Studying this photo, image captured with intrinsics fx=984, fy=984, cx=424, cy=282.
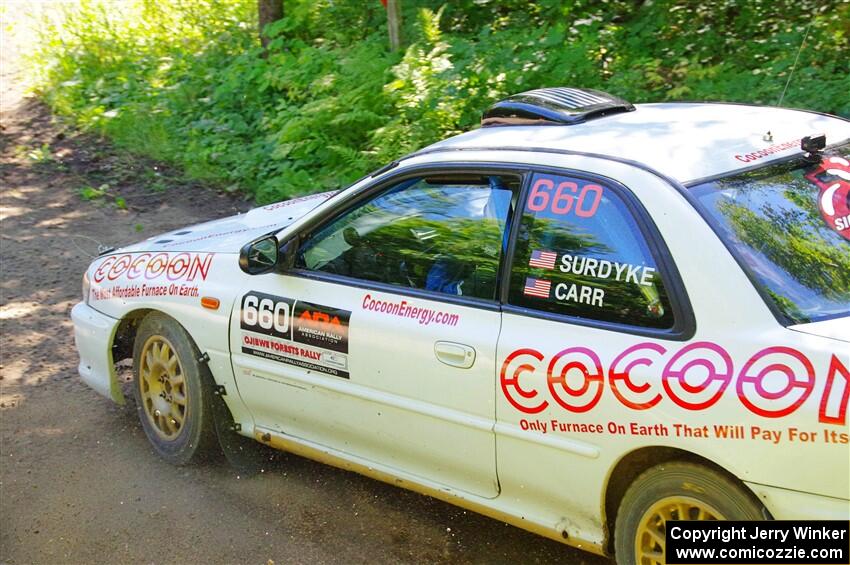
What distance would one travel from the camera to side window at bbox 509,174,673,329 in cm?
332

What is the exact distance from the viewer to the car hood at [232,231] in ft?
16.0

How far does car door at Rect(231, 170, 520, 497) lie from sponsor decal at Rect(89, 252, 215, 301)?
1.29 ft

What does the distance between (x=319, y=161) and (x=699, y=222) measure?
249 inches

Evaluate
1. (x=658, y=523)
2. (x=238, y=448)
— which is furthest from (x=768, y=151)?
(x=238, y=448)

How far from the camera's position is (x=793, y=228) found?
3395 mm

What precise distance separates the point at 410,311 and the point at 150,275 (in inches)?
69.0

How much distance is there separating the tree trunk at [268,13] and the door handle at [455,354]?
26.8ft

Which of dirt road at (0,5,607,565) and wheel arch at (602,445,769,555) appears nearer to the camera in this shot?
wheel arch at (602,445,769,555)

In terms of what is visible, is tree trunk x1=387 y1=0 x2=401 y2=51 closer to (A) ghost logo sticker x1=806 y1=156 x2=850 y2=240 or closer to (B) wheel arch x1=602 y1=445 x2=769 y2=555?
(A) ghost logo sticker x1=806 y1=156 x2=850 y2=240

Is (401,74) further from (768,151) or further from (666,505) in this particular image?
(666,505)

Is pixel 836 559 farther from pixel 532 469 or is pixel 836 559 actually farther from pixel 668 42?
pixel 668 42

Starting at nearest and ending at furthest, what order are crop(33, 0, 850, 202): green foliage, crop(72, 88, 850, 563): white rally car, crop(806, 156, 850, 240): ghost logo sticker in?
crop(72, 88, 850, 563): white rally car, crop(806, 156, 850, 240): ghost logo sticker, crop(33, 0, 850, 202): green foliage

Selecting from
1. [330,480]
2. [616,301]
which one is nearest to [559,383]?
[616,301]

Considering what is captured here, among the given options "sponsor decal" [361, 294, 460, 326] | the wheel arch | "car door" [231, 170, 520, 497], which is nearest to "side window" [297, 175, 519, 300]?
"car door" [231, 170, 520, 497]
